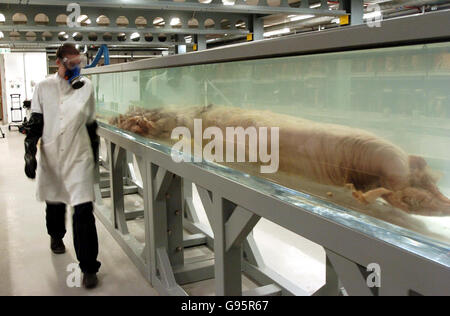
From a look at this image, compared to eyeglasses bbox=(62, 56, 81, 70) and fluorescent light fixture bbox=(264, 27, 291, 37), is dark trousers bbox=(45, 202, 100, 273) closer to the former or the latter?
eyeglasses bbox=(62, 56, 81, 70)

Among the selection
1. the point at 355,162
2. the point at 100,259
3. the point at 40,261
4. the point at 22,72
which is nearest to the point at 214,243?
the point at 355,162

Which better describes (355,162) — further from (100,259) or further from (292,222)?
(100,259)

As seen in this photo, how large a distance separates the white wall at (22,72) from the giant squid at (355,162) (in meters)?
11.3

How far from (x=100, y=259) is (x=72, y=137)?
101 centimetres

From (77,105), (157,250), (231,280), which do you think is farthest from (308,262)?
(77,105)

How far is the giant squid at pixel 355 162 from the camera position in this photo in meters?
1.06

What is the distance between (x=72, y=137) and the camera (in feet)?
8.15

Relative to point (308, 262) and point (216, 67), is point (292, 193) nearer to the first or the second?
point (216, 67)

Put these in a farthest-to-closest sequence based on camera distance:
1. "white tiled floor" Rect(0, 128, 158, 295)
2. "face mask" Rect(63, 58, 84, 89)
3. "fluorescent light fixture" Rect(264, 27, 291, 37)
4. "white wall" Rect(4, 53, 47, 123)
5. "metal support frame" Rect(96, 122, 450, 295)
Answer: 1. "white wall" Rect(4, 53, 47, 123)
2. "fluorescent light fixture" Rect(264, 27, 291, 37)
3. "white tiled floor" Rect(0, 128, 158, 295)
4. "face mask" Rect(63, 58, 84, 89)
5. "metal support frame" Rect(96, 122, 450, 295)

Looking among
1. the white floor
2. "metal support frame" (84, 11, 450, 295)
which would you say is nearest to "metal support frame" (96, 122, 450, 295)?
"metal support frame" (84, 11, 450, 295)

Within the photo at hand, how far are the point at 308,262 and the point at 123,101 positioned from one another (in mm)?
1811

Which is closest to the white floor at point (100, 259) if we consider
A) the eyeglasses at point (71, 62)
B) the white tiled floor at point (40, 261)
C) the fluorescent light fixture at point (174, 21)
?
the white tiled floor at point (40, 261)

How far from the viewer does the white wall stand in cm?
1141

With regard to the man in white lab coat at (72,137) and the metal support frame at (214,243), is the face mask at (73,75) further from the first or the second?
the metal support frame at (214,243)
